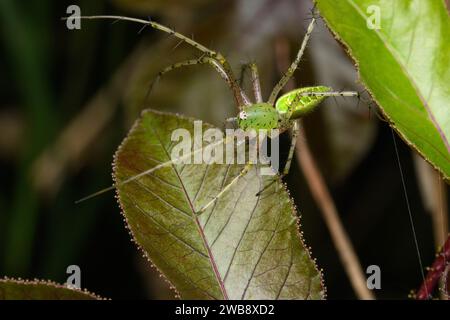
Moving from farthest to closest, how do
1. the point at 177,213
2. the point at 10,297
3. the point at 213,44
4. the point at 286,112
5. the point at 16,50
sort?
the point at 16,50
the point at 213,44
the point at 286,112
the point at 177,213
the point at 10,297

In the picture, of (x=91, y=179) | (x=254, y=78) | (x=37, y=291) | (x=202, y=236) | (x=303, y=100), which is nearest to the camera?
(x=37, y=291)

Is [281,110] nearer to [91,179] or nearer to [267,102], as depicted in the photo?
[267,102]

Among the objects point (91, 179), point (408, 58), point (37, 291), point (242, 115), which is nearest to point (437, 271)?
point (408, 58)

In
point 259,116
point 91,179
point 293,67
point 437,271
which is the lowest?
point 437,271

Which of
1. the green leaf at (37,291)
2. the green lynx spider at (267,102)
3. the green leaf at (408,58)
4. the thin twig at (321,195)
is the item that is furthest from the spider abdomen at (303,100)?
the green leaf at (37,291)

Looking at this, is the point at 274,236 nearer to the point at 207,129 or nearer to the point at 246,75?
the point at 207,129
